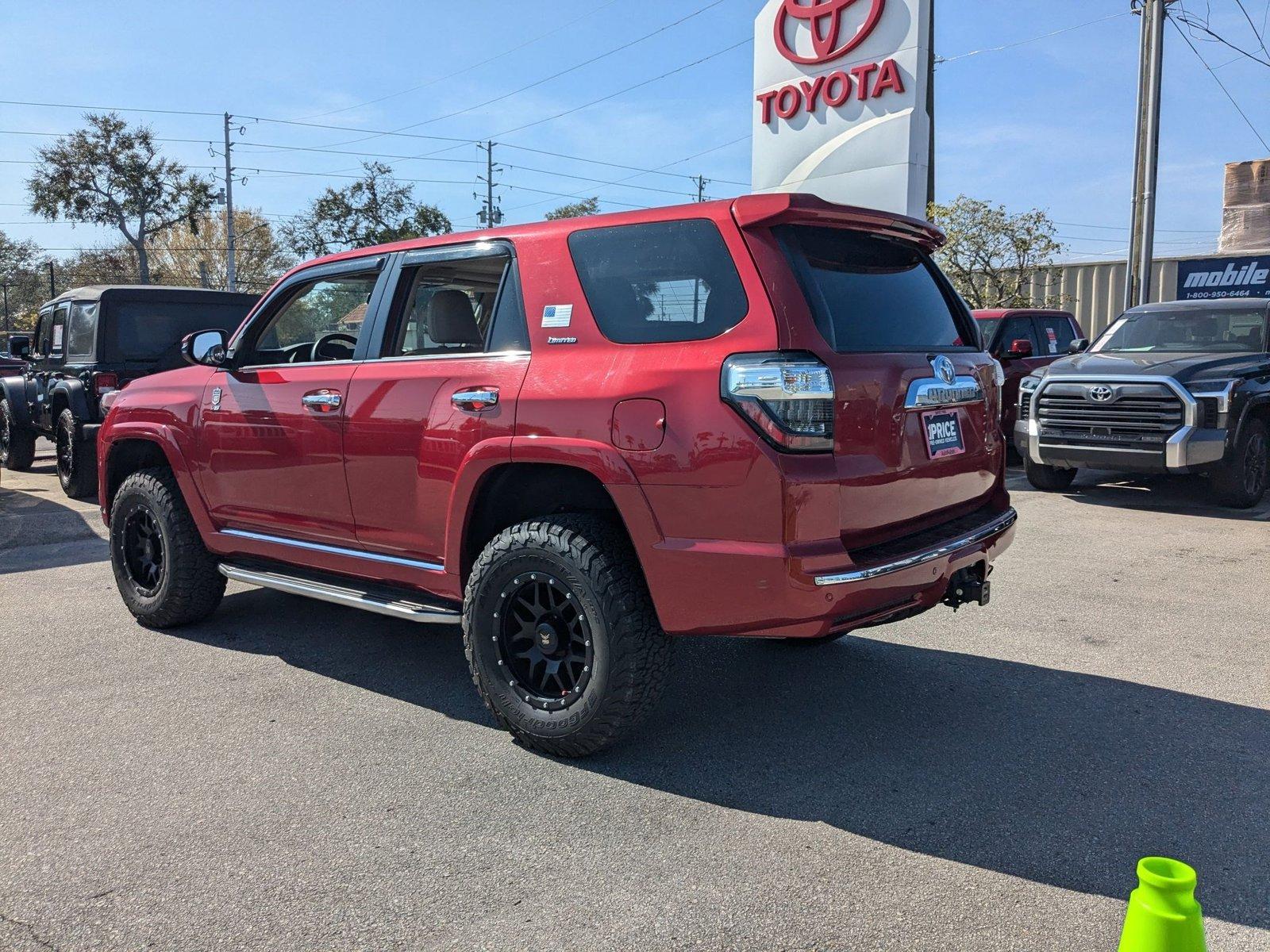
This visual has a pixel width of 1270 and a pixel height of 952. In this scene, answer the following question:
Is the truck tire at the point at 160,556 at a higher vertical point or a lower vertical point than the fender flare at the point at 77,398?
lower

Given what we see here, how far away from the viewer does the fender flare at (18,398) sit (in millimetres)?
11758

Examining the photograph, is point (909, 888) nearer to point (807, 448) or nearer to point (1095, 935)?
point (1095, 935)

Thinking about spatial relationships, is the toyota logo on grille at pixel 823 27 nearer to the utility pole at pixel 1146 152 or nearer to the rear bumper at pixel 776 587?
the utility pole at pixel 1146 152

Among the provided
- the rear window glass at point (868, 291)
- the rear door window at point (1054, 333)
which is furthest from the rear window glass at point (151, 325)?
the rear door window at point (1054, 333)

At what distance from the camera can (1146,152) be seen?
53.5 ft

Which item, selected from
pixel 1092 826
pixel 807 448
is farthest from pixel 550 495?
pixel 1092 826

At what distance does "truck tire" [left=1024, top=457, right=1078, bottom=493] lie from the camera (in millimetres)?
10008

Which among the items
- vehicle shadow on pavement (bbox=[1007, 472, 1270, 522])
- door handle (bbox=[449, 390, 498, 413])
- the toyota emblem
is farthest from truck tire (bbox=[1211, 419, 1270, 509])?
door handle (bbox=[449, 390, 498, 413])

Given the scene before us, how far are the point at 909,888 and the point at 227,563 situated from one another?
3.67 meters

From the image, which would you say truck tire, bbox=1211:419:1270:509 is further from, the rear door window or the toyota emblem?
the toyota emblem

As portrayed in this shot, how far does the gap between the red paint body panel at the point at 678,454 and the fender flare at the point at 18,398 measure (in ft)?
29.9

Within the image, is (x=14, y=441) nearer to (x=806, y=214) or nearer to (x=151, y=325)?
(x=151, y=325)

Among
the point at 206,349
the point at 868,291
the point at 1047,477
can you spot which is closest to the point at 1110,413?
the point at 1047,477

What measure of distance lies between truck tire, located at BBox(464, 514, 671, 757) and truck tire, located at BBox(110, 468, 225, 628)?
7.15 feet
